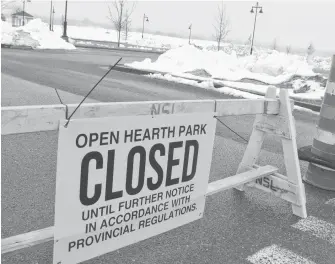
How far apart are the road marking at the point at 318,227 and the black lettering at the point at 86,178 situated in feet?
7.15

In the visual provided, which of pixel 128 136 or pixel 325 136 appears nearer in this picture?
pixel 128 136

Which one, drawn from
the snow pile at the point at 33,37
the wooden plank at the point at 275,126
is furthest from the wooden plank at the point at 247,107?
the snow pile at the point at 33,37

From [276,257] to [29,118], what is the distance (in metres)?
2.15

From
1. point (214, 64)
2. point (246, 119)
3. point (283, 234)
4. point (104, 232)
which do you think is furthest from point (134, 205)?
point (214, 64)

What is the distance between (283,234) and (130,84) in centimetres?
1062

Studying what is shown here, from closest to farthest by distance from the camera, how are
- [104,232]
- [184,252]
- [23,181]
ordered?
[104,232] < [184,252] < [23,181]

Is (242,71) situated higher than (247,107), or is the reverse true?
(247,107)

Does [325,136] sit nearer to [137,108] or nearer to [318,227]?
[318,227]

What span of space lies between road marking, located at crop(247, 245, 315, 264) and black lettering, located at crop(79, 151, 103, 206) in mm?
1385

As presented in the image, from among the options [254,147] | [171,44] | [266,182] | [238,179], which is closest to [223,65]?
[254,147]

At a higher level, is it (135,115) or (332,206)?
(135,115)

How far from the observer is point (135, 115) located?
9.01ft

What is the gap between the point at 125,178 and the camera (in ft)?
8.82

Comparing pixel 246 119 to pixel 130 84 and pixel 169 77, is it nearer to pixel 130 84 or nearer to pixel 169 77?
pixel 130 84
